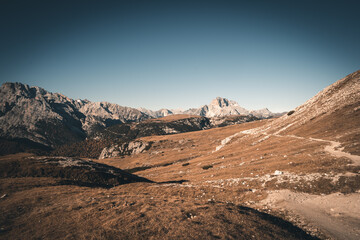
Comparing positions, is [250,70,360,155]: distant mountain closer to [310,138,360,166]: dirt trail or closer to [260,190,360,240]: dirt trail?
[310,138,360,166]: dirt trail

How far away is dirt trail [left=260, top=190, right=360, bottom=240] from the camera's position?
1357 centimetres

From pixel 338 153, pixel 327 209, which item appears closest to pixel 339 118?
pixel 338 153

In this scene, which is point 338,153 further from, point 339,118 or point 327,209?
point 339,118

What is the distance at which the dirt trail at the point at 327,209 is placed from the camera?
44.5 ft

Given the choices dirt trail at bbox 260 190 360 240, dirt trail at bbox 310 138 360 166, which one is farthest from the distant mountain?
dirt trail at bbox 260 190 360 240

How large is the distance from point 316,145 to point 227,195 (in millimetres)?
28241

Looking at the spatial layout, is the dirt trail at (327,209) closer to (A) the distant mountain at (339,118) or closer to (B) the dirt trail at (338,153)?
(B) the dirt trail at (338,153)

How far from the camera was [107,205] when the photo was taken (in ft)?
57.1

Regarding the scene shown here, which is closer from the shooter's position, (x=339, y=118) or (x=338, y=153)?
(x=338, y=153)

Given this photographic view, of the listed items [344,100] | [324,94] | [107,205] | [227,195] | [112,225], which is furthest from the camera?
[324,94]

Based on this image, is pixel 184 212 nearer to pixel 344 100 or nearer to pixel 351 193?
pixel 351 193

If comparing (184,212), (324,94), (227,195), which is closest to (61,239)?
(184,212)

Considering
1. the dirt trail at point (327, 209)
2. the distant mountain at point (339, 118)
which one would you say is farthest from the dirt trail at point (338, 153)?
the dirt trail at point (327, 209)

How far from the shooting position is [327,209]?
1684 cm
